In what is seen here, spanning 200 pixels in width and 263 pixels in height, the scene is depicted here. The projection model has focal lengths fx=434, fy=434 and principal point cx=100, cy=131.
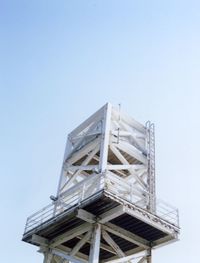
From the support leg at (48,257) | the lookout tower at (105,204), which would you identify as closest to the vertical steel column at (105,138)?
the lookout tower at (105,204)

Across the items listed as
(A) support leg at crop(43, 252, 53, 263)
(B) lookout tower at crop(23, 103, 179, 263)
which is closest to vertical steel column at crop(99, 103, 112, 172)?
(B) lookout tower at crop(23, 103, 179, 263)

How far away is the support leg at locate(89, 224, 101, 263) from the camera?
763 inches

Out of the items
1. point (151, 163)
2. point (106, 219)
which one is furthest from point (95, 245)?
point (151, 163)

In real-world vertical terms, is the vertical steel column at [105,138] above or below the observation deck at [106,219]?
above

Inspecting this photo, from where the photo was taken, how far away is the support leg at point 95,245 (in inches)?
763

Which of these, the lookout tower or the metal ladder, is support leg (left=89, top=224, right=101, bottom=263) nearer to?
the lookout tower

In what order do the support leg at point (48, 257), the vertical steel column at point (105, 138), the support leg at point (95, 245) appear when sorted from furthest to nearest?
the support leg at point (48, 257) → the vertical steel column at point (105, 138) → the support leg at point (95, 245)

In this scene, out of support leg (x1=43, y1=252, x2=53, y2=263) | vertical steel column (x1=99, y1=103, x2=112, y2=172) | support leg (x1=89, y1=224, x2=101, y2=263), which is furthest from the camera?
support leg (x1=43, y1=252, x2=53, y2=263)

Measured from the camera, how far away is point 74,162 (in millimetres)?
26406

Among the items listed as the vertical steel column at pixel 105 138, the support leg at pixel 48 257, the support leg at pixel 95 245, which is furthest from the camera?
the support leg at pixel 48 257

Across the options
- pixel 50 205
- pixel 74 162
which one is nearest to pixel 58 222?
pixel 50 205

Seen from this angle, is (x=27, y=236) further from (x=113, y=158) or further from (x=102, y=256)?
(x=113, y=158)

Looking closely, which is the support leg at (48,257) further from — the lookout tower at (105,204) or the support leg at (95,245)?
the support leg at (95,245)

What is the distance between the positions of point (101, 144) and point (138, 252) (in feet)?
19.8
